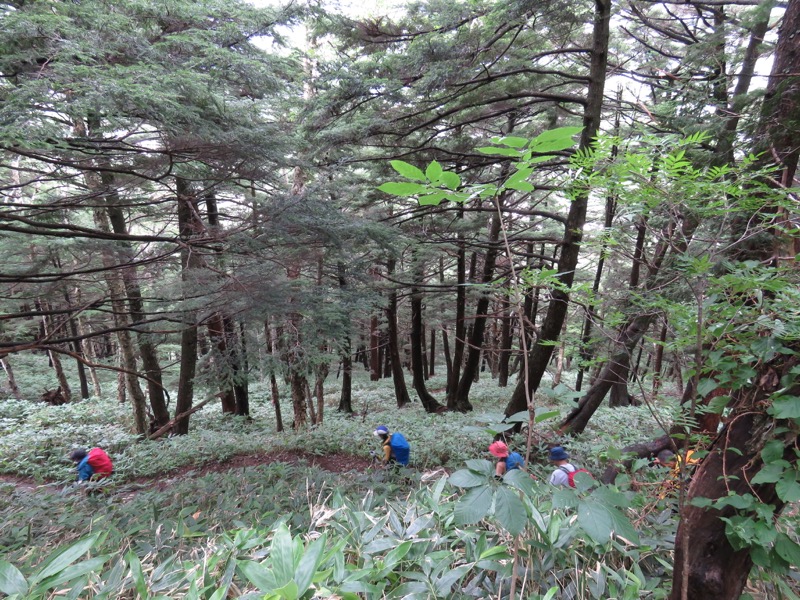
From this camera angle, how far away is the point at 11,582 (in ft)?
4.71

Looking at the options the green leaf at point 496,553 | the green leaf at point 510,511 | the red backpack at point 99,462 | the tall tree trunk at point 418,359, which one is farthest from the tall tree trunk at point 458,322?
the green leaf at point 510,511

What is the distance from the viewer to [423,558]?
184 centimetres

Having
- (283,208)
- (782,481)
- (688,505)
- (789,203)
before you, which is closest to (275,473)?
(283,208)

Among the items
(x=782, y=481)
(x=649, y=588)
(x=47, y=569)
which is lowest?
(x=649, y=588)

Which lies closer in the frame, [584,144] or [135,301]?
[584,144]

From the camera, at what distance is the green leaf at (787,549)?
139 cm

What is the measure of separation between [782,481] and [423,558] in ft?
4.75

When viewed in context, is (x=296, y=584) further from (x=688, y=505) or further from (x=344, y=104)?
(x=344, y=104)

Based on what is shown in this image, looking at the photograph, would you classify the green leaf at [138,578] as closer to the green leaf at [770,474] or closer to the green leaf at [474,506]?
the green leaf at [474,506]

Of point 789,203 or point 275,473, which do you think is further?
point 275,473

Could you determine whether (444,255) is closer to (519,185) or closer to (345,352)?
(345,352)

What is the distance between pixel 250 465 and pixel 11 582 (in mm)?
6691

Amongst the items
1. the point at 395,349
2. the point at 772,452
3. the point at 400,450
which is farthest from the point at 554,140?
the point at 395,349

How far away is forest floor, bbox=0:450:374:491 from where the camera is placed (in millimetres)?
7215
